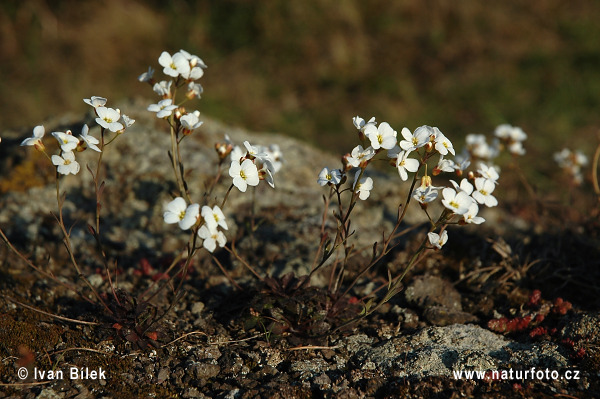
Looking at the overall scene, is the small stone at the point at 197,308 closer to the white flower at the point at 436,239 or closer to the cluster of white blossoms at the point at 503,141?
the white flower at the point at 436,239

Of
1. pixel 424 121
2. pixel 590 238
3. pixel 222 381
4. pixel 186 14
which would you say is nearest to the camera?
pixel 222 381

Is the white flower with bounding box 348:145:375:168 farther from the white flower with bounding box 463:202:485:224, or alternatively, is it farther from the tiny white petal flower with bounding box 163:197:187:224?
the tiny white petal flower with bounding box 163:197:187:224

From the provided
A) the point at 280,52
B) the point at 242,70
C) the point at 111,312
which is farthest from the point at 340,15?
the point at 111,312

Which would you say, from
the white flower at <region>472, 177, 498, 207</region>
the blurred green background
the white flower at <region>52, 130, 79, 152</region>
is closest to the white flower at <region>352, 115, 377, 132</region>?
the white flower at <region>472, 177, 498, 207</region>

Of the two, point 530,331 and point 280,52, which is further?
point 280,52

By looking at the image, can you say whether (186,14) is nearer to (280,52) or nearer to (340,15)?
(280,52)

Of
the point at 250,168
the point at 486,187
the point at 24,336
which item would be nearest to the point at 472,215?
the point at 486,187
